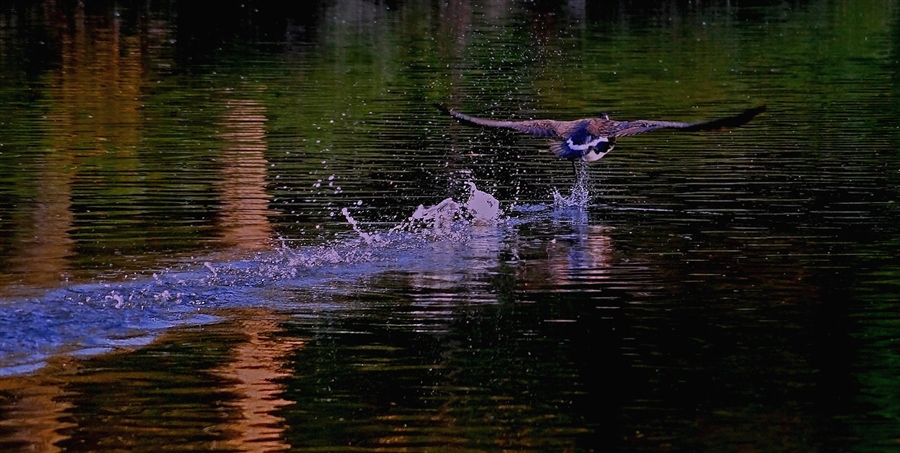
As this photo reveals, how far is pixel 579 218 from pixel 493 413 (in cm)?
911

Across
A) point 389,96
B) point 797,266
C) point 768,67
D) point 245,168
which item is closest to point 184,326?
point 797,266

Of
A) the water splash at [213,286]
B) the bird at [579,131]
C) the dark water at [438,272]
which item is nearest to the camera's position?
the dark water at [438,272]

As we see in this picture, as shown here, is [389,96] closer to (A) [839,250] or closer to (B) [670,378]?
(A) [839,250]

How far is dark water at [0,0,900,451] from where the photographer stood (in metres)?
11.6

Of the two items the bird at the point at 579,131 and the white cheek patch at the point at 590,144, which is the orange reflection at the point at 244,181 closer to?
the bird at the point at 579,131

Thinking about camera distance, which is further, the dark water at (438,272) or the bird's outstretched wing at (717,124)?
the bird's outstretched wing at (717,124)

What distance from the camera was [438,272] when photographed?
16953 mm

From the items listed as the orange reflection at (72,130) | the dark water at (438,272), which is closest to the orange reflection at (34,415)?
the dark water at (438,272)

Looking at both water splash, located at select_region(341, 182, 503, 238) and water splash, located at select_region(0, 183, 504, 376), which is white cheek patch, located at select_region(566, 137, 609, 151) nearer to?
water splash, located at select_region(0, 183, 504, 376)

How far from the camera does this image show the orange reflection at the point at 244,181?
19.1 metres

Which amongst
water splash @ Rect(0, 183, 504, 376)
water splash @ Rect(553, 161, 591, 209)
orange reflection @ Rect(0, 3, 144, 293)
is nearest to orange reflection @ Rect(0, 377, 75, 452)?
water splash @ Rect(0, 183, 504, 376)

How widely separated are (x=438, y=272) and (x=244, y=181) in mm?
7198

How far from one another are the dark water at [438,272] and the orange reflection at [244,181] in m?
0.09

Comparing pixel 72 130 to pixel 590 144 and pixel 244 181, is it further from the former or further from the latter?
pixel 590 144
